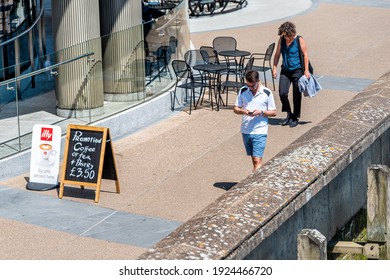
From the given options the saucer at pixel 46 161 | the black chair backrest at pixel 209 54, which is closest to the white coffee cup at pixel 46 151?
the saucer at pixel 46 161

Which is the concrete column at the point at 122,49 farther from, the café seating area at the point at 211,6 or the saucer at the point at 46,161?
the café seating area at the point at 211,6

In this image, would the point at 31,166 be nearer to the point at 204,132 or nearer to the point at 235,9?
the point at 204,132

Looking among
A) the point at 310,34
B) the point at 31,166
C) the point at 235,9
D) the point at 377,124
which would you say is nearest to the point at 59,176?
the point at 31,166

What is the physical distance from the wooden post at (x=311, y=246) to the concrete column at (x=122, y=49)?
1022 cm

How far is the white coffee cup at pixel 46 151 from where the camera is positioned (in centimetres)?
1260

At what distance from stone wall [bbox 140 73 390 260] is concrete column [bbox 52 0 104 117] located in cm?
657

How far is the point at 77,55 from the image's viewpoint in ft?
48.5

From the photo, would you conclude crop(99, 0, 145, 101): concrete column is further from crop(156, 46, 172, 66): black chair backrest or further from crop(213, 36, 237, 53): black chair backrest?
crop(213, 36, 237, 53): black chair backrest

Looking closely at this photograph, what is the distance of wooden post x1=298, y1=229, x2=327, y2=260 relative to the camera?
5691mm

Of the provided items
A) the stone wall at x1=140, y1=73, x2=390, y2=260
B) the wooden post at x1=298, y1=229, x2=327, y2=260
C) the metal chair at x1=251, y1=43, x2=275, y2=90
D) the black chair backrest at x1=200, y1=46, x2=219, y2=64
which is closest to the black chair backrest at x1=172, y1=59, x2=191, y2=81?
the black chair backrest at x1=200, y1=46, x2=219, y2=64

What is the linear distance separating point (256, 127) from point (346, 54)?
31.0 ft

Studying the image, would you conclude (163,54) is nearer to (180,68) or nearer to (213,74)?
(180,68)

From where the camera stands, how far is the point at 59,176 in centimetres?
1309

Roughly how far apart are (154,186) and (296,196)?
20.5 ft
